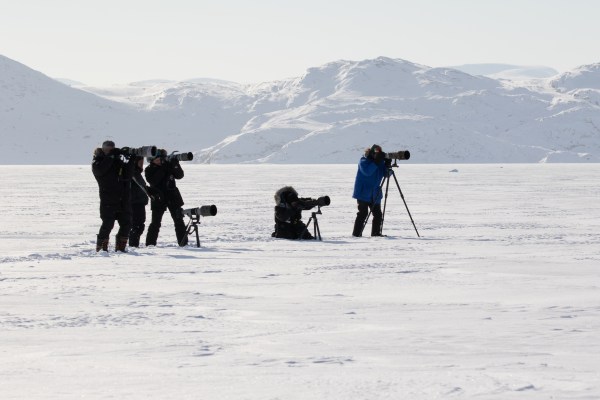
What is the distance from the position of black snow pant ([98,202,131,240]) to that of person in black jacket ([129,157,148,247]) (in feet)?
1.94

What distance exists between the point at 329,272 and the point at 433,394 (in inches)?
187

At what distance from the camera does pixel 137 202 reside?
11766 millimetres

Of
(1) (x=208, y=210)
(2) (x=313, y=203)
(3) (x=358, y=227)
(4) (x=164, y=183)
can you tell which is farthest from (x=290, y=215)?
(4) (x=164, y=183)

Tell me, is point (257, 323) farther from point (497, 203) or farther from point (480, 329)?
point (497, 203)

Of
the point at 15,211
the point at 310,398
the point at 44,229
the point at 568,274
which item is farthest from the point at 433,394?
the point at 15,211

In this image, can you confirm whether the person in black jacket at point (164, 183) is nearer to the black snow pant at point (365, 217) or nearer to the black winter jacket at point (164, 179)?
the black winter jacket at point (164, 179)

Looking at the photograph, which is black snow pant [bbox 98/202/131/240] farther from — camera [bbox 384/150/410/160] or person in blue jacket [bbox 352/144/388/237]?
camera [bbox 384/150/410/160]

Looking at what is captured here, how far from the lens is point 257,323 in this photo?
5.94 m

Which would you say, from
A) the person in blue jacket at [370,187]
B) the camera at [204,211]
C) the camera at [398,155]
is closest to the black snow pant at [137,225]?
the camera at [204,211]

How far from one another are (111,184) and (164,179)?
117 centimetres

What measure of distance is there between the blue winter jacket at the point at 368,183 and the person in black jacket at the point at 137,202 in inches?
121

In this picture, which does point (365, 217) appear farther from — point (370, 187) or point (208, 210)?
point (208, 210)

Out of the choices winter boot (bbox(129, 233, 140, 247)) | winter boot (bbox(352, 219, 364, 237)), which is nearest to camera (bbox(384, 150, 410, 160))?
winter boot (bbox(352, 219, 364, 237))

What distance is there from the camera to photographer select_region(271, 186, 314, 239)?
12.9 meters
